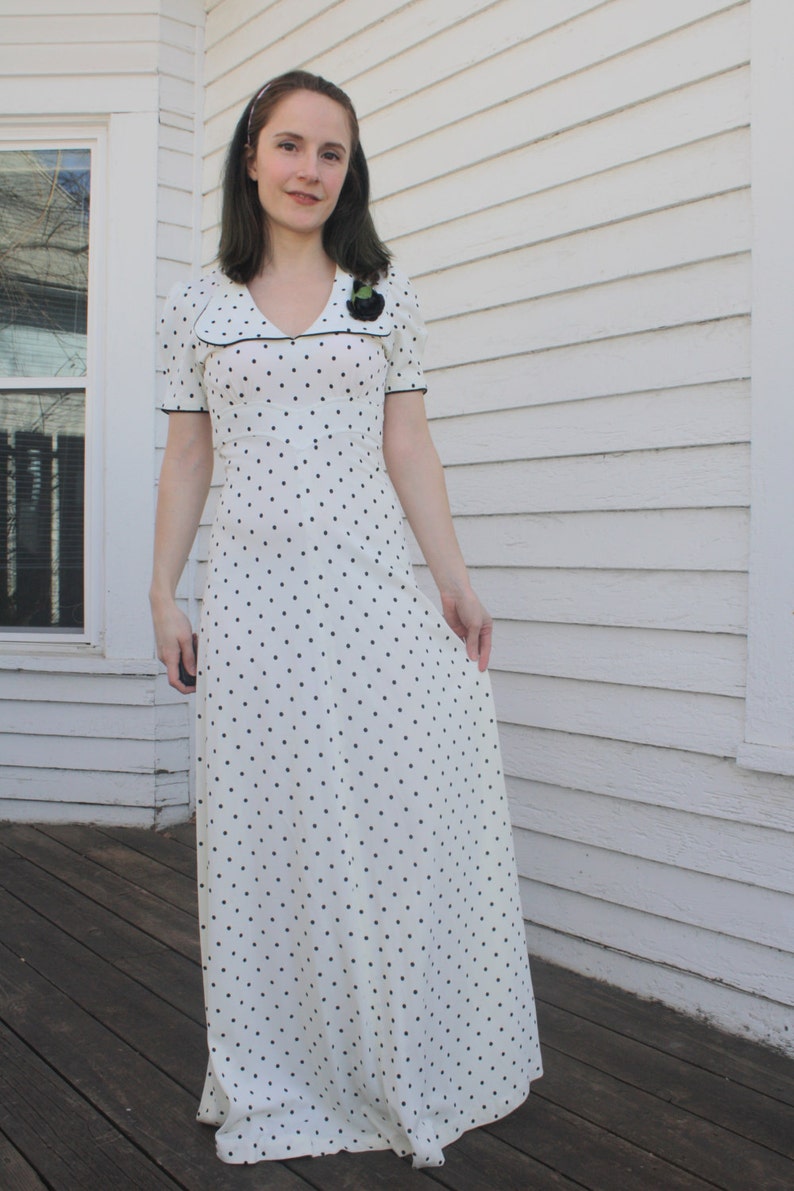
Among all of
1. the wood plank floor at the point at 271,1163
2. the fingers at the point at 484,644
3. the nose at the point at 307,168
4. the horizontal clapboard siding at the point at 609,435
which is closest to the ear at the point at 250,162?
the nose at the point at 307,168

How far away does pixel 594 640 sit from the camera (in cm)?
256

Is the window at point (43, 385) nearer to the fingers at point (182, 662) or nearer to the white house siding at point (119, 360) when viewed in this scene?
the white house siding at point (119, 360)

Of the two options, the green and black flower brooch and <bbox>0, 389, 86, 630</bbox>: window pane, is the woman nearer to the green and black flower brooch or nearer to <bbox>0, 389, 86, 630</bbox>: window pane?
the green and black flower brooch

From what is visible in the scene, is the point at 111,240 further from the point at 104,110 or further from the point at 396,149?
the point at 396,149

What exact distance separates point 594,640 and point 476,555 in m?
0.46

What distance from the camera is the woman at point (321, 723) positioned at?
174 cm

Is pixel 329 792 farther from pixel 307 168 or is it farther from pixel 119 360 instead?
pixel 119 360

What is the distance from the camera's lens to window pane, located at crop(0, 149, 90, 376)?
12.9 ft

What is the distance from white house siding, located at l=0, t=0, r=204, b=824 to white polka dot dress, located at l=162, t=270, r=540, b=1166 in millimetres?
2036

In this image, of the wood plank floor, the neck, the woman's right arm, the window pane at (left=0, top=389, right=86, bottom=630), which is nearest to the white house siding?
the window pane at (left=0, top=389, right=86, bottom=630)

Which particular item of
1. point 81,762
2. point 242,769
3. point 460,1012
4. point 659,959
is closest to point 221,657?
point 242,769

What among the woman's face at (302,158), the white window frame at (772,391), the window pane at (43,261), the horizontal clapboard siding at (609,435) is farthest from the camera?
the window pane at (43,261)

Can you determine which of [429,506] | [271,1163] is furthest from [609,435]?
[271,1163]

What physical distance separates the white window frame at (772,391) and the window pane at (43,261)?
104 inches
